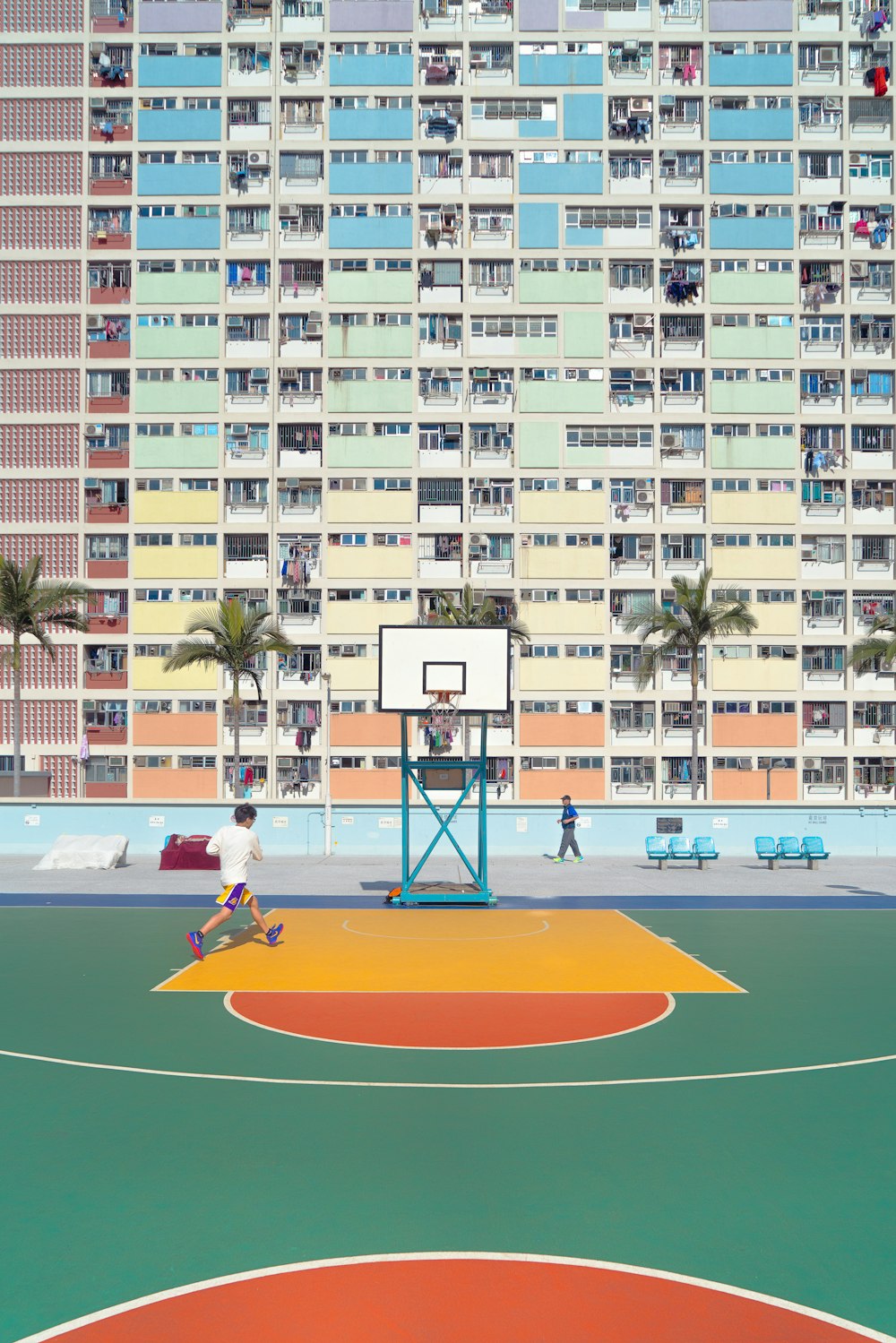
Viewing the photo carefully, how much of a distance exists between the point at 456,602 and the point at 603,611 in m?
7.34

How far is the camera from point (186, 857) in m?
29.8

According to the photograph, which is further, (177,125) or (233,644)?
(177,125)

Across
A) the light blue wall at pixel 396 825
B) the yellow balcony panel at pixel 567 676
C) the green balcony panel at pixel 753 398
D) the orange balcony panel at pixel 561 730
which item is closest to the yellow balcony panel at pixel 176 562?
the yellow balcony panel at pixel 567 676

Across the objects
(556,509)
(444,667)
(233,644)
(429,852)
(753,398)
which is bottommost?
(429,852)

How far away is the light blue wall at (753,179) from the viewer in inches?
2143

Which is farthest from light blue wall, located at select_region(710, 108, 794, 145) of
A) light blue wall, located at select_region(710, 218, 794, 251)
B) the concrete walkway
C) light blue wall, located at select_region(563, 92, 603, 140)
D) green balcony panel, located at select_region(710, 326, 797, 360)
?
the concrete walkway

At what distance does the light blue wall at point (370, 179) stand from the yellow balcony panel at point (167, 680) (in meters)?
25.1

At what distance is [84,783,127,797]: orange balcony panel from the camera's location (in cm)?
5300

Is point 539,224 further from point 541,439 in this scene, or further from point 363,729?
point 363,729

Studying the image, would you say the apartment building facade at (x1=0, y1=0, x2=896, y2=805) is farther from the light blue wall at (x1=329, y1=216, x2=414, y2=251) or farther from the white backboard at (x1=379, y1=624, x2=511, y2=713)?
the white backboard at (x1=379, y1=624, x2=511, y2=713)

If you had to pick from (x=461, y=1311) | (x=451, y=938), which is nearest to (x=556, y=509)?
(x=451, y=938)

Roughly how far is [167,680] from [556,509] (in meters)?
21.0

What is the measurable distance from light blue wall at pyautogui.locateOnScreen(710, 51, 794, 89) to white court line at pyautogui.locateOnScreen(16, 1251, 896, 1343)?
59.7 metres

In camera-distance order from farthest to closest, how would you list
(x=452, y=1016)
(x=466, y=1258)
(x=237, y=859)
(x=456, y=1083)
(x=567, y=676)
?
(x=567, y=676) → (x=237, y=859) → (x=452, y=1016) → (x=456, y=1083) → (x=466, y=1258)
